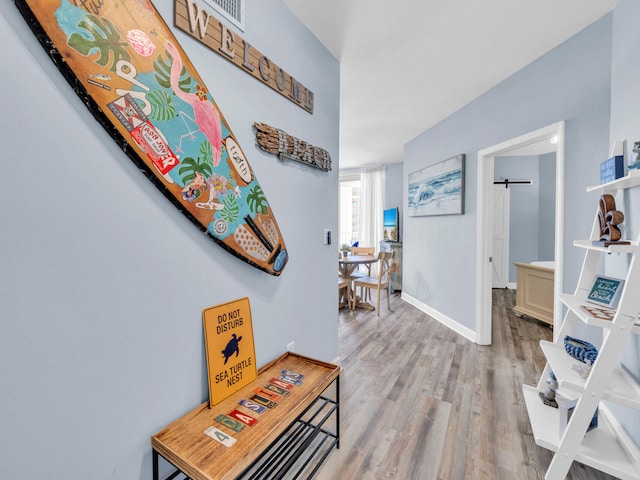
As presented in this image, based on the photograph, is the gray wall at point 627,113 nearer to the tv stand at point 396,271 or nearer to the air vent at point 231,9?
the air vent at point 231,9

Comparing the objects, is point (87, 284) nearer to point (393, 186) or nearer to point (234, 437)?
point (234, 437)

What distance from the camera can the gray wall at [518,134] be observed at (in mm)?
1876

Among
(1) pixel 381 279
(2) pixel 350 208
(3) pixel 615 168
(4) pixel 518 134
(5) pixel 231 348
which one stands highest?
(4) pixel 518 134

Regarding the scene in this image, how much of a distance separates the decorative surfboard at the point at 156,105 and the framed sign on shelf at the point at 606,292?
187 centimetres

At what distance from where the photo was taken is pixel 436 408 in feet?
6.03

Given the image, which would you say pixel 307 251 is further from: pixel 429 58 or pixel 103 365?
pixel 429 58

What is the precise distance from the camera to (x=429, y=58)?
225 centimetres

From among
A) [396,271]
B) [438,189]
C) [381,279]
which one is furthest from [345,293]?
[438,189]

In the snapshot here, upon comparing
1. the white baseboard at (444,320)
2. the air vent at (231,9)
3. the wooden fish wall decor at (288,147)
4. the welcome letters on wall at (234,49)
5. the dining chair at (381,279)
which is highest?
the air vent at (231,9)

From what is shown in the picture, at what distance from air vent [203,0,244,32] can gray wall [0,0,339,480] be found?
0.75 ft

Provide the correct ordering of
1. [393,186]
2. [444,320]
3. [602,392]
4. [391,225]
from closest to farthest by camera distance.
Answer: [602,392]
[444,320]
[391,225]
[393,186]

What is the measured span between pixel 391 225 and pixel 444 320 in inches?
106

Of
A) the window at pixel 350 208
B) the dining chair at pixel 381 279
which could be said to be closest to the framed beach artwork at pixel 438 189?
the dining chair at pixel 381 279

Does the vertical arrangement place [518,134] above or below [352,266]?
above
